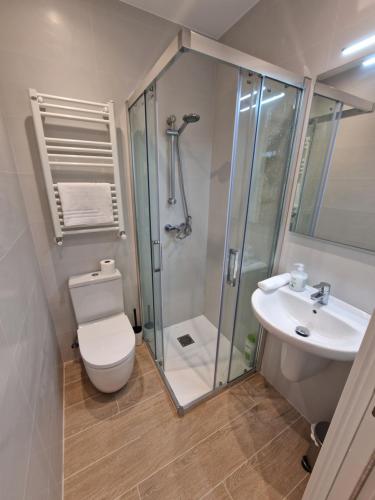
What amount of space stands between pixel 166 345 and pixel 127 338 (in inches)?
25.9

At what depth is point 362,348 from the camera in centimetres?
57

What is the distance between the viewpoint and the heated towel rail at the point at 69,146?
131 centimetres

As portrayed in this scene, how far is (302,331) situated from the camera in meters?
1.08

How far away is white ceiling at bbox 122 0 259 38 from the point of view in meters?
1.38

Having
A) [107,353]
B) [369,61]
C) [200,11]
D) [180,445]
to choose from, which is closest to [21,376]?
[107,353]

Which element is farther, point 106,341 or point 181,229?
point 181,229

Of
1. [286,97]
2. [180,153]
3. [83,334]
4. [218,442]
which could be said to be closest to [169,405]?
[218,442]

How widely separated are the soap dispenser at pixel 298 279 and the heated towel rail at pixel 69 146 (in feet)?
4.37

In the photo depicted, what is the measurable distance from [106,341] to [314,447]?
1420mm

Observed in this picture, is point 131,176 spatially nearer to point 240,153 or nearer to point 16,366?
point 240,153

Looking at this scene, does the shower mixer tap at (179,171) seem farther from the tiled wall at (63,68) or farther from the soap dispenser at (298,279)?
the soap dispenser at (298,279)

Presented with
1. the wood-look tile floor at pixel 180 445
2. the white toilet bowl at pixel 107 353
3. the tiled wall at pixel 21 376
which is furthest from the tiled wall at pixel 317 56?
the tiled wall at pixel 21 376

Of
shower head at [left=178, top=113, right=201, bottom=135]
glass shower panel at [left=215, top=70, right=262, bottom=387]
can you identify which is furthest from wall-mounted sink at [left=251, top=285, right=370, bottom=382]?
shower head at [left=178, top=113, right=201, bottom=135]

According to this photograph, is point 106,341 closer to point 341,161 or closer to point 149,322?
point 149,322
